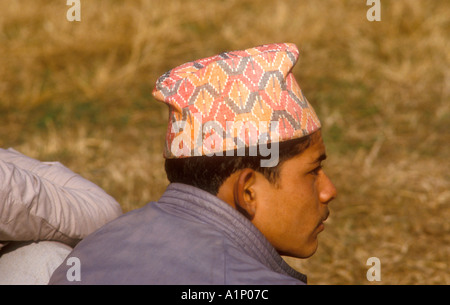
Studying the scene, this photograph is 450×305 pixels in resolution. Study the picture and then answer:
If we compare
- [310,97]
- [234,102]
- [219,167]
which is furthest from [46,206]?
[310,97]

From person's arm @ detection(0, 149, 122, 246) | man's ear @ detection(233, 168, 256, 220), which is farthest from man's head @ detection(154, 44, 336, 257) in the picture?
person's arm @ detection(0, 149, 122, 246)

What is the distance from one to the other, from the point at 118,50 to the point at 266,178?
481 centimetres

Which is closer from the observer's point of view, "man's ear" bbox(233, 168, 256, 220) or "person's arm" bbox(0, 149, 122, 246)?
"man's ear" bbox(233, 168, 256, 220)

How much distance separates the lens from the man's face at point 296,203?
1968 millimetres

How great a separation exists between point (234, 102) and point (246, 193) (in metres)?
0.24

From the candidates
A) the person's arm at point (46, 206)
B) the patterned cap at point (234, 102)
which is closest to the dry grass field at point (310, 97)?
the person's arm at point (46, 206)

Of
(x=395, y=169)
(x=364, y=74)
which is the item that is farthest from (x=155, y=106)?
(x=395, y=169)

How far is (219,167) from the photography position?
1939mm

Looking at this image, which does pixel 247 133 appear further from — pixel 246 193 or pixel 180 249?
pixel 180 249

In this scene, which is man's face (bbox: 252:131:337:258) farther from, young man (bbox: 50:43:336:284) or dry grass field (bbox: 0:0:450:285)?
dry grass field (bbox: 0:0:450:285)

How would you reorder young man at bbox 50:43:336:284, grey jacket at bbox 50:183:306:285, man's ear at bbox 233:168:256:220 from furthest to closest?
1. man's ear at bbox 233:168:256:220
2. young man at bbox 50:43:336:284
3. grey jacket at bbox 50:183:306:285

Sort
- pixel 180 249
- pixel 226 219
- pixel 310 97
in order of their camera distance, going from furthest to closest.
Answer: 1. pixel 310 97
2. pixel 226 219
3. pixel 180 249

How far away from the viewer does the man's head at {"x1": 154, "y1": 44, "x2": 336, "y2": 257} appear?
190 cm

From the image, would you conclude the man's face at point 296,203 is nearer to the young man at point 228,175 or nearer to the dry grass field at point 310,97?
the young man at point 228,175
